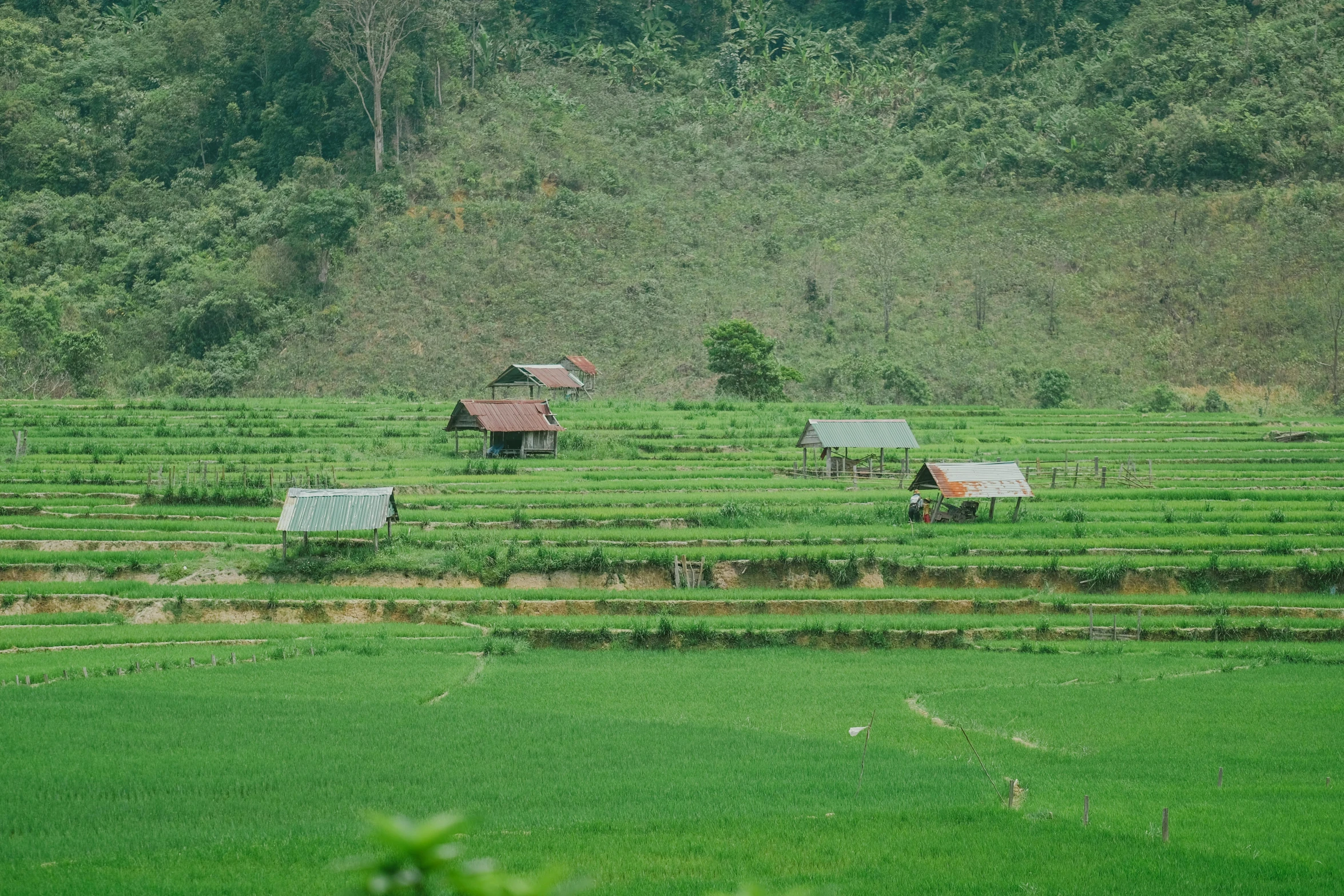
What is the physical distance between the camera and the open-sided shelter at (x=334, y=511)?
Answer: 109 ft

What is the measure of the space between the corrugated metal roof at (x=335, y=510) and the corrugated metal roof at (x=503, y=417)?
14062mm

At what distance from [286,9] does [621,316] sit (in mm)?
31264

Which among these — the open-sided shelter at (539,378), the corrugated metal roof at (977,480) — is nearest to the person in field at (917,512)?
the corrugated metal roof at (977,480)

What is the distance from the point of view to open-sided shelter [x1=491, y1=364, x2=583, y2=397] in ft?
195

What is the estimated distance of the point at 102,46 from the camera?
88875mm

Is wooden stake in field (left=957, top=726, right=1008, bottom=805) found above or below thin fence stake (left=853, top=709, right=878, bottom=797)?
below

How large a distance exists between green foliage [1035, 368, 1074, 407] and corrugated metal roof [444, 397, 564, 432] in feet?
92.9

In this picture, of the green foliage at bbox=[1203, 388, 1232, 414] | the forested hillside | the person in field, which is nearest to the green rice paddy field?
the person in field

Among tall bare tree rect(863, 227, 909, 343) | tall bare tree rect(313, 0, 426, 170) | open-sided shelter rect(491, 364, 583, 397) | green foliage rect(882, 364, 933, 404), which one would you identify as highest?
tall bare tree rect(313, 0, 426, 170)

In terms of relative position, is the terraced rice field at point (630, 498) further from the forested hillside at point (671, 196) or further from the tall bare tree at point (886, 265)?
the tall bare tree at point (886, 265)

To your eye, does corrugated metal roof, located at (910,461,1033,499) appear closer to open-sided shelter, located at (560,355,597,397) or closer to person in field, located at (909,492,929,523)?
person in field, located at (909,492,929,523)

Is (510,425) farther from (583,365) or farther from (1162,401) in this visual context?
(1162,401)

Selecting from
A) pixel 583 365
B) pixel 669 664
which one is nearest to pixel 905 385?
pixel 583 365

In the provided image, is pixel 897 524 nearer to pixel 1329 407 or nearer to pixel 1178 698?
pixel 1178 698
